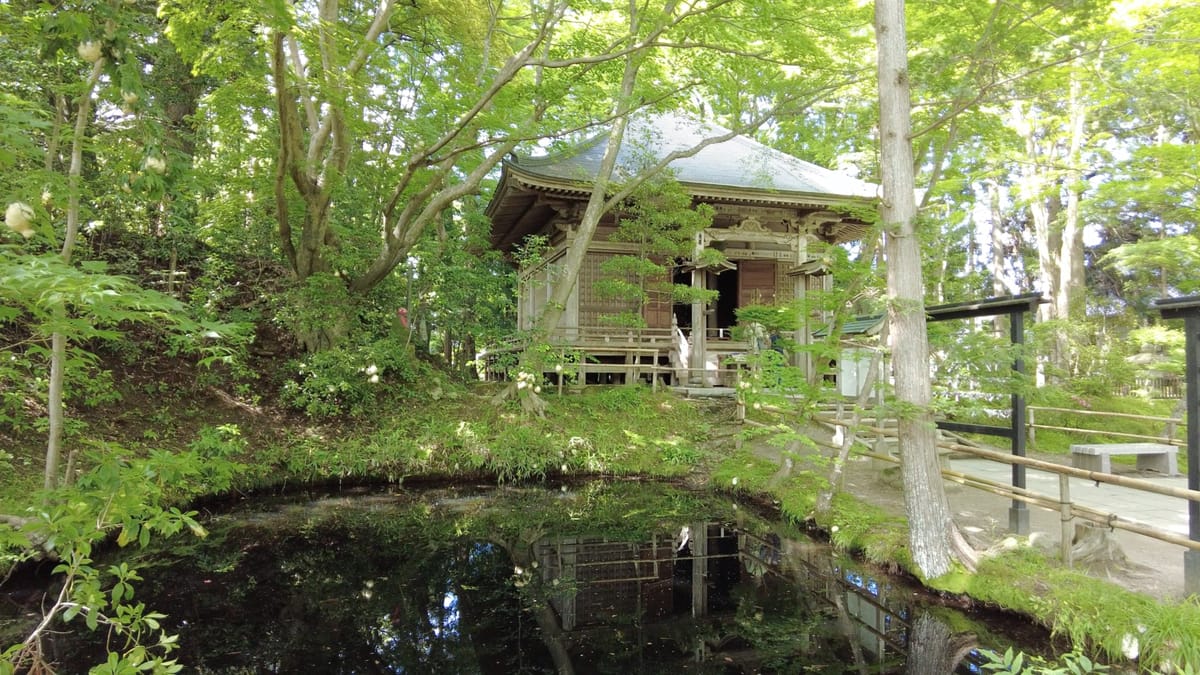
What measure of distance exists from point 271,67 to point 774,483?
6.92 meters

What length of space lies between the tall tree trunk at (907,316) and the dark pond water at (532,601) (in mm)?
525

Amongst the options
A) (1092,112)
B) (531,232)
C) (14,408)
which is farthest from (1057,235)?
(14,408)

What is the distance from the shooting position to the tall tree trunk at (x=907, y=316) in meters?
4.13

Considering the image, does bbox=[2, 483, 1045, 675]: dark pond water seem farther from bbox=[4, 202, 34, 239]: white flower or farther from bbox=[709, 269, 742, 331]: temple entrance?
bbox=[709, 269, 742, 331]: temple entrance

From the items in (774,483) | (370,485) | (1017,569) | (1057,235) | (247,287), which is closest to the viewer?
(1017,569)

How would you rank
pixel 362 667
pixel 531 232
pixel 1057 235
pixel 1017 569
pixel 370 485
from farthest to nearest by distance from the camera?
1. pixel 1057 235
2. pixel 531 232
3. pixel 370 485
4. pixel 1017 569
5. pixel 362 667

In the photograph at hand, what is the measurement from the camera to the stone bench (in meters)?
5.70

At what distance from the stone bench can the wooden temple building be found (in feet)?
14.0

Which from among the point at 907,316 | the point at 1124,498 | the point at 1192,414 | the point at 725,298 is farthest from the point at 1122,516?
the point at 725,298

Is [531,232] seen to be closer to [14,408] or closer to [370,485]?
[370,485]

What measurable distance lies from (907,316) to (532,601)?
11.2 feet

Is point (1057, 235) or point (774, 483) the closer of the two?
point (774, 483)

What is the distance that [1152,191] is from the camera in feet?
25.8

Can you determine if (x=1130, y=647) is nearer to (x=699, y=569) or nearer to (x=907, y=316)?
(x=907, y=316)
